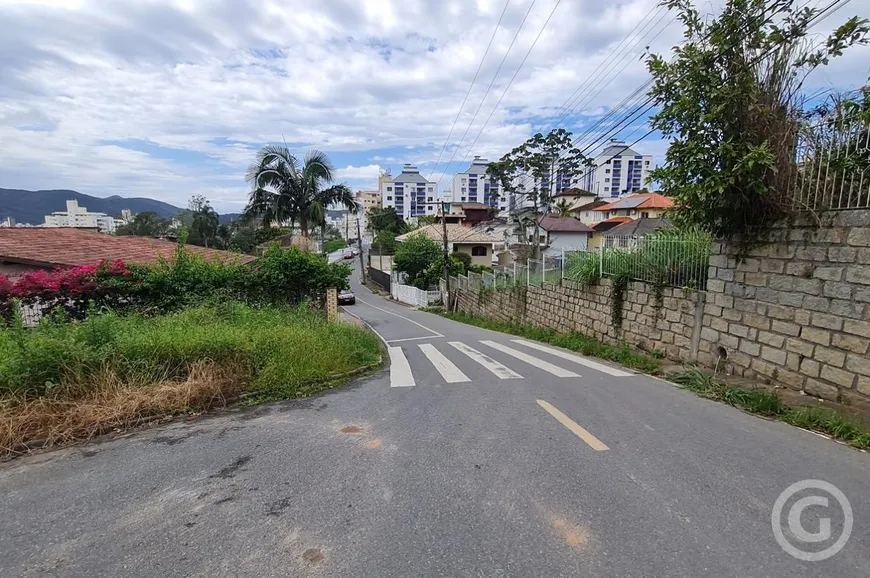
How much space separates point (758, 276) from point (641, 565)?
5.38m

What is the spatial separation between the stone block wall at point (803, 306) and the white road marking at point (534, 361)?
2.49m

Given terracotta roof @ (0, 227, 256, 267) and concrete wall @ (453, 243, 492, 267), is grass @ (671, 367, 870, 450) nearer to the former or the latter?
terracotta roof @ (0, 227, 256, 267)

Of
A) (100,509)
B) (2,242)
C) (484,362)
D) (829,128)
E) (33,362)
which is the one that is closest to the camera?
(100,509)

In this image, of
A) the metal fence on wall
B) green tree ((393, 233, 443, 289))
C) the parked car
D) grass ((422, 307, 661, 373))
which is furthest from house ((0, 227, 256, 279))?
green tree ((393, 233, 443, 289))

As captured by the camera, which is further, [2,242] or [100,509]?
[2,242]

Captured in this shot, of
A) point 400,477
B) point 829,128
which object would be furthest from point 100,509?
point 829,128

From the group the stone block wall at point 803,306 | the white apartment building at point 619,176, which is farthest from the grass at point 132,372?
the white apartment building at point 619,176

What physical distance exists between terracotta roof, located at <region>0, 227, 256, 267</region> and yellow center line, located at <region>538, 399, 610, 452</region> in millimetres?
10952

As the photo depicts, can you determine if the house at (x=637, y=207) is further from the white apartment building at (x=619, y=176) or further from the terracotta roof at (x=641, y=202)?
the white apartment building at (x=619, y=176)

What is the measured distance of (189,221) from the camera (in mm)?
56938

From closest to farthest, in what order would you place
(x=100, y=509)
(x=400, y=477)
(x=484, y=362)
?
(x=100, y=509)
(x=400, y=477)
(x=484, y=362)

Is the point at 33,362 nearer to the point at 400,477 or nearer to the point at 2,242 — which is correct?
the point at 400,477

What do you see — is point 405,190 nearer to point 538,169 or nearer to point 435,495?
point 538,169

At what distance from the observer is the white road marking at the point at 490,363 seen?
24.2 feet
